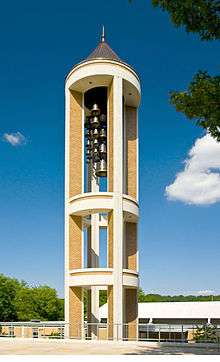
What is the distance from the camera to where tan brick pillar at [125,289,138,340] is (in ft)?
108

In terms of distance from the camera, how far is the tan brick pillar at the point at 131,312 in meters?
32.9

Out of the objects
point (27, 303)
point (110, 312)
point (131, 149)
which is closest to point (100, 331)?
point (110, 312)

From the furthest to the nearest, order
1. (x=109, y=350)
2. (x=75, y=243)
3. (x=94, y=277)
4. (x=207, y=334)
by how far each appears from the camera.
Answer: (x=75, y=243)
(x=94, y=277)
(x=207, y=334)
(x=109, y=350)

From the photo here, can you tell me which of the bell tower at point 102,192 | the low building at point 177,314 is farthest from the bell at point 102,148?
the low building at point 177,314

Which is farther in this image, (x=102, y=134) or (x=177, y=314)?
(x=177, y=314)

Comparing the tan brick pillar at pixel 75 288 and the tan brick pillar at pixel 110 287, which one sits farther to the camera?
the tan brick pillar at pixel 75 288

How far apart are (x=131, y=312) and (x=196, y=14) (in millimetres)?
24380

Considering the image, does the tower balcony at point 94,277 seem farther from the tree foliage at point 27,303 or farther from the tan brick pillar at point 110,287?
the tree foliage at point 27,303

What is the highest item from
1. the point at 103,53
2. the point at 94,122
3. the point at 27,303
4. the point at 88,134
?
the point at 103,53

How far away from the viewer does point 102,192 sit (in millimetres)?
31859

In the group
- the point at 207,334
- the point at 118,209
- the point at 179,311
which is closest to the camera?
the point at 207,334

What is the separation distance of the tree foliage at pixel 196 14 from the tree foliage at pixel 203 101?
1174 millimetres

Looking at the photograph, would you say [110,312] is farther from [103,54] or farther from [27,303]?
[27,303]

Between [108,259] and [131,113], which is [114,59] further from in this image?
[108,259]
